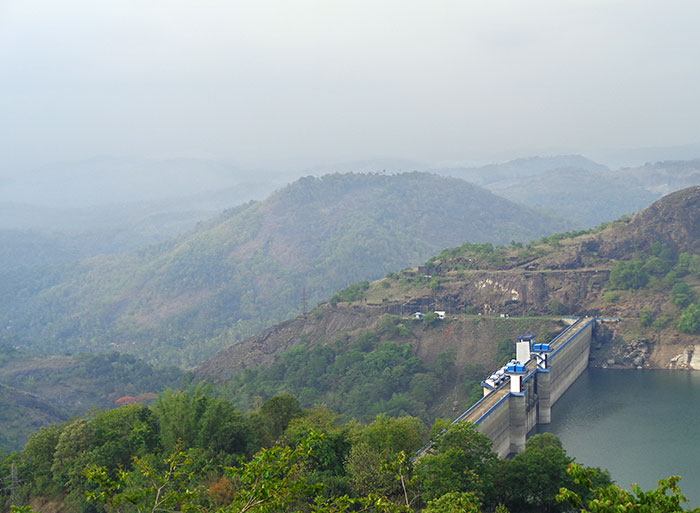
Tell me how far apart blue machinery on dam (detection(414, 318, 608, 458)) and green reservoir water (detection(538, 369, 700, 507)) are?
1.90 meters

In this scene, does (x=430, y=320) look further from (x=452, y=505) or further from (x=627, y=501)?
(x=627, y=501)

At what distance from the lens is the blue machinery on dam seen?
51.5 meters

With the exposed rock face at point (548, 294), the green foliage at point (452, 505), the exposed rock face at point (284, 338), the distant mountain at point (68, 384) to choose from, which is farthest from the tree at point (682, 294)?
the green foliage at point (452, 505)

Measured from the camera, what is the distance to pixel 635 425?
58.3m

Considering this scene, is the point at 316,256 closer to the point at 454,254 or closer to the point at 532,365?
the point at 454,254

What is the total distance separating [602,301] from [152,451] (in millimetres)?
63807

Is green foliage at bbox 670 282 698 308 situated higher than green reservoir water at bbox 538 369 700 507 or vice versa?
green foliage at bbox 670 282 698 308

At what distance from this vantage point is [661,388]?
68938 mm

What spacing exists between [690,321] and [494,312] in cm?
2203

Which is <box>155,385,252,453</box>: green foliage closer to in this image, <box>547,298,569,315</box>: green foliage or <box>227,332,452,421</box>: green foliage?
<box>227,332,452,421</box>: green foliage

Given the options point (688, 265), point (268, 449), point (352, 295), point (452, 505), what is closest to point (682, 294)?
point (688, 265)

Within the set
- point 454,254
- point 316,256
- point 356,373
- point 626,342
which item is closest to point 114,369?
point 356,373

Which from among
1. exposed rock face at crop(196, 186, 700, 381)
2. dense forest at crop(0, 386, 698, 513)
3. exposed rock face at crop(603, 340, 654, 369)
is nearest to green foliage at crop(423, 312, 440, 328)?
exposed rock face at crop(196, 186, 700, 381)

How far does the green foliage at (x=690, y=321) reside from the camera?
77.2 meters
